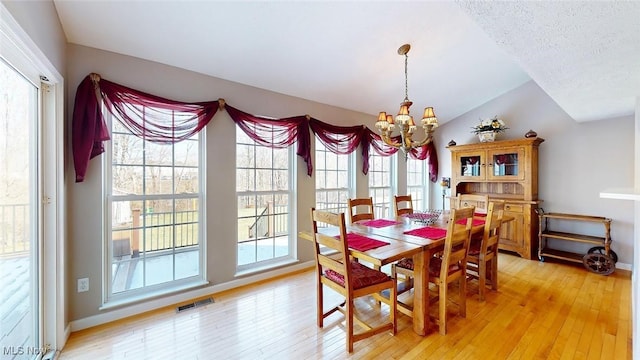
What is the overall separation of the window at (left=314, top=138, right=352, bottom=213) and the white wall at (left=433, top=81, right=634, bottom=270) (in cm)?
287

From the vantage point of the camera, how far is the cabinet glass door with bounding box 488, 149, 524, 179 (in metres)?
4.12

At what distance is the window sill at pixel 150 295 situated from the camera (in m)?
2.35

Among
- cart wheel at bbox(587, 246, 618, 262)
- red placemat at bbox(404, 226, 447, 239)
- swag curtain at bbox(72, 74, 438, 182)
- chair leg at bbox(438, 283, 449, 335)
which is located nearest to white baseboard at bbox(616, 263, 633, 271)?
cart wheel at bbox(587, 246, 618, 262)

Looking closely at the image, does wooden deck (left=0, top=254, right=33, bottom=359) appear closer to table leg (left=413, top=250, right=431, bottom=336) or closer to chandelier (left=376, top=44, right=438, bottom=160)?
table leg (left=413, top=250, right=431, bottom=336)

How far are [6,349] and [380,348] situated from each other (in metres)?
2.34

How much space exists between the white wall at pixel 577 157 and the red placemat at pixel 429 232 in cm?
300

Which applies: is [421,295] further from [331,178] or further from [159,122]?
[159,122]

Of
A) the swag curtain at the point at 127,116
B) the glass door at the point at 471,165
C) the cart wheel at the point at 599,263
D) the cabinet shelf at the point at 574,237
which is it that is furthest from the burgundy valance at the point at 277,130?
the cart wheel at the point at 599,263

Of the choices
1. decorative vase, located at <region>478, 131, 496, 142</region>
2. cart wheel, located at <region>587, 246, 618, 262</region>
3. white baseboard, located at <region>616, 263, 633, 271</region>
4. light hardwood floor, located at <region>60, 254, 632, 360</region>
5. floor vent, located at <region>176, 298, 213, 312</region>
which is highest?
decorative vase, located at <region>478, 131, 496, 142</region>

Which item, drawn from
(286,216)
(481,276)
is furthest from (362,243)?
(286,216)

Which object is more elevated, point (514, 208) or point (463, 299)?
point (514, 208)

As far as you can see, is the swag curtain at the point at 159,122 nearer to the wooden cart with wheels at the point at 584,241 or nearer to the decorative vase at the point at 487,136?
the decorative vase at the point at 487,136

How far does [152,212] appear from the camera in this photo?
8.63ft

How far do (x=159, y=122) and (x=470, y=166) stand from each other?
4773 mm
